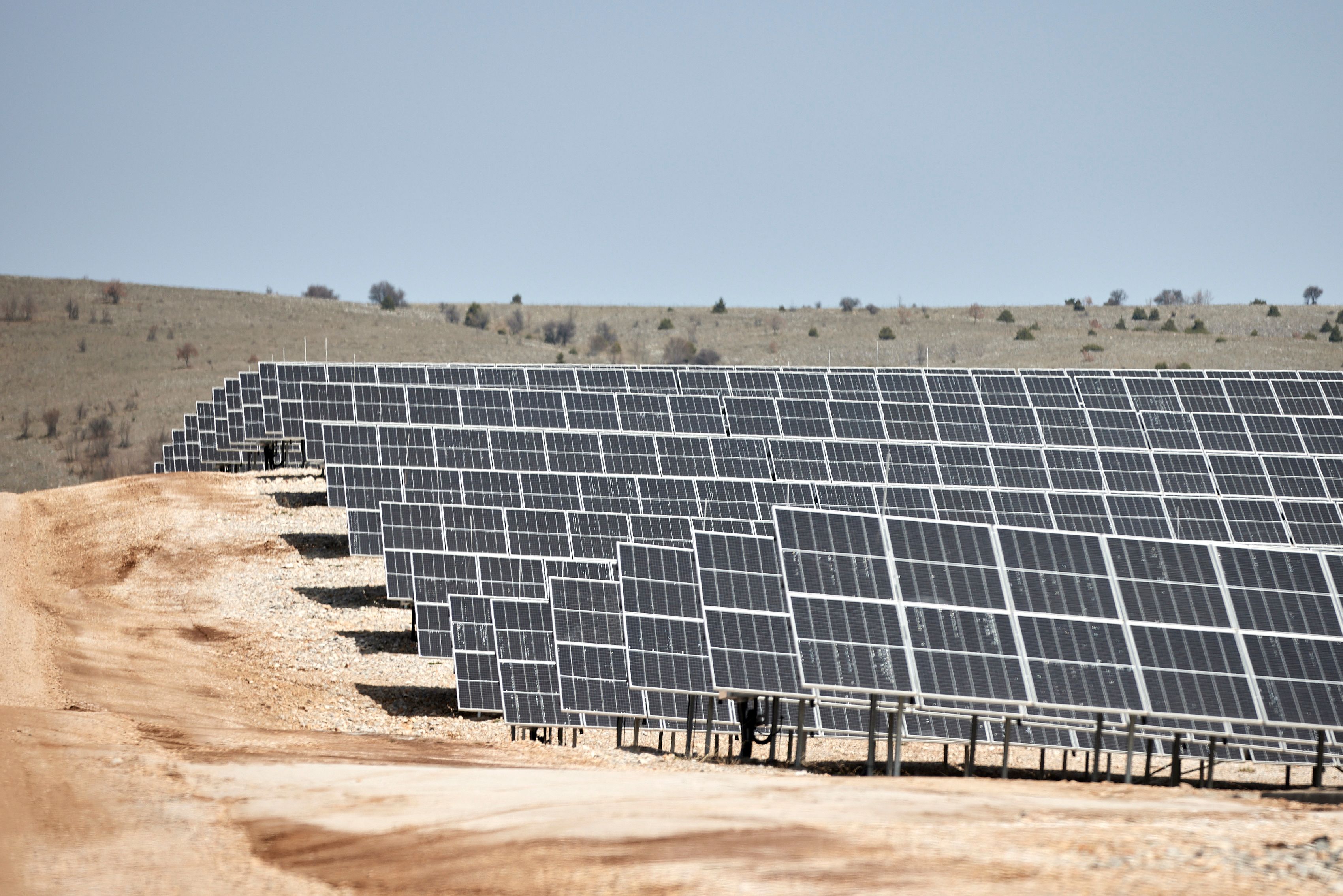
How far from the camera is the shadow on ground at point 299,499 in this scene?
47844mm

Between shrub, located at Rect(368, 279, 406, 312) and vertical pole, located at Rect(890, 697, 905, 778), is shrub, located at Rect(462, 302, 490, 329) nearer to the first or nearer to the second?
shrub, located at Rect(368, 279, 406, 312)

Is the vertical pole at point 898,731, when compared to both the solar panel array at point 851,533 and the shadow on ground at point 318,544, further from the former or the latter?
the shadow on ground at point 318,544

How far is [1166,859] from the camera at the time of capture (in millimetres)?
11672

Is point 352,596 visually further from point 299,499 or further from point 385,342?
point 385,342

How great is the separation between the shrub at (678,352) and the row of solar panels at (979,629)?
93.0 metres

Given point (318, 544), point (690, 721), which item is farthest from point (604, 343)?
point (690, 721)

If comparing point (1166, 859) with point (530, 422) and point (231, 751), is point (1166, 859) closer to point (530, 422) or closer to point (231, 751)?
point (231, 751)

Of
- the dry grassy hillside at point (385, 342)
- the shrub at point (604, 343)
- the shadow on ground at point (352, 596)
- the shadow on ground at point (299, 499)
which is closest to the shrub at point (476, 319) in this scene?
the dry grassy hillside at point (385, 342)

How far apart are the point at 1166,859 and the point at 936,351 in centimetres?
10656

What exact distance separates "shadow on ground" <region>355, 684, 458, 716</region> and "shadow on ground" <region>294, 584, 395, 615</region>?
699 centimetres

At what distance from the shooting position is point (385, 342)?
11100 centimetres

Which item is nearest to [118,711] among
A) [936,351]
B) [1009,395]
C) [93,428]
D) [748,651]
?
[748,651]

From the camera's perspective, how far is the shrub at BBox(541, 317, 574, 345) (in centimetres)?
12588

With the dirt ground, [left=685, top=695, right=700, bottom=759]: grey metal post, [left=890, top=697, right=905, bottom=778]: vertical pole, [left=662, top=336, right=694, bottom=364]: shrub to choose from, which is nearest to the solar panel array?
[left=685, top=695, right=700, bottom=759]: grey metal post
